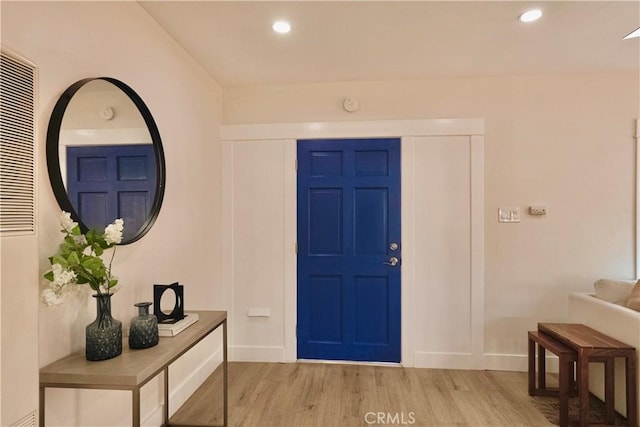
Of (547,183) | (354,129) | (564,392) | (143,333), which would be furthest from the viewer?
(354,129)

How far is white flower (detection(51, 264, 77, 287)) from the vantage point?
1191mm

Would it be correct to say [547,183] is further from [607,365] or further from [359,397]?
[359,397]

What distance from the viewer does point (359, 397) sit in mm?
2467

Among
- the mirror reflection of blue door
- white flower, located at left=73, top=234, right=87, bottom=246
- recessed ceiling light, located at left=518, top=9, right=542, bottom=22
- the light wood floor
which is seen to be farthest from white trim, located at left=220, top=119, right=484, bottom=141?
the light wood floor

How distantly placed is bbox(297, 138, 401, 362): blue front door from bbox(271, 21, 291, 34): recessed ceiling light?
41.0 inches

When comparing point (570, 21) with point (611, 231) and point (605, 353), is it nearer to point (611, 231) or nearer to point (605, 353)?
point (611, 231)

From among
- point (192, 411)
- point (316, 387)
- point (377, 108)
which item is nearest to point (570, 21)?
point (377, 108)

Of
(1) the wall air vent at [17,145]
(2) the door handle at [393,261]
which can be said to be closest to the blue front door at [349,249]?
(2) the door handle at [393,261]

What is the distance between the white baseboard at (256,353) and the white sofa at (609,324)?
7.62ft

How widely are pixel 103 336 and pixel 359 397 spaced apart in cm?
180

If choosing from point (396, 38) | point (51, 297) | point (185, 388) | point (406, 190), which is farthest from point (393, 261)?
point (51, 297)

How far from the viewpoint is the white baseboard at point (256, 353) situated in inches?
122

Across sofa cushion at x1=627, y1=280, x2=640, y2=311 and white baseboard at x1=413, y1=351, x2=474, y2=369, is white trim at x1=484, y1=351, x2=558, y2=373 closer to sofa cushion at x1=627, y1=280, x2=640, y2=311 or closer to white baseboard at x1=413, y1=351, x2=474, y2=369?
white baseboard at x1=413, y1=351, x2=474, y2=369

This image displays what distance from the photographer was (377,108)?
9.93 feet
